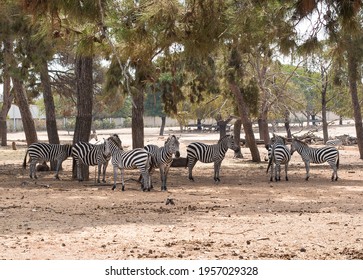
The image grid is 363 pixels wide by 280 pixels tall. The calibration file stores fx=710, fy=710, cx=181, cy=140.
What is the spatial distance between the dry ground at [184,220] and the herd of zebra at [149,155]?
54 cm

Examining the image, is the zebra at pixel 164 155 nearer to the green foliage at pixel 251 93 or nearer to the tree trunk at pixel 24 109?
the tree trunk at pixel 24 109

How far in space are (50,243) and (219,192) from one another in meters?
8.44

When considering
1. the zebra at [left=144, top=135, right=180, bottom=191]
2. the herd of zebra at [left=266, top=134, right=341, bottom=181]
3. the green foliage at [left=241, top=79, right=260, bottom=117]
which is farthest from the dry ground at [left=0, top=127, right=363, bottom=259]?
the green foliage at [left=241, top=79, right=260, bottom=117]

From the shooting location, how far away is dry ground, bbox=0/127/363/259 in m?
8.84

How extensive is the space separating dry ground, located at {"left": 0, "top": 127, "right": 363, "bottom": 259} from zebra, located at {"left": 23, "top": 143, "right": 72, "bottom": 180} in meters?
0.83

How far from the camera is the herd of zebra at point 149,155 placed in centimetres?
1727

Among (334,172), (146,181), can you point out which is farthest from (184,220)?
(334,172)

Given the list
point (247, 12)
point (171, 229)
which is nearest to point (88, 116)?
point (247, 12)

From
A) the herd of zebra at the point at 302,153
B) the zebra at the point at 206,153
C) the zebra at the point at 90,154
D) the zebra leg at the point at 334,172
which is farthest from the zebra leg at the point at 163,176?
the zebra leg at the point at 334,172

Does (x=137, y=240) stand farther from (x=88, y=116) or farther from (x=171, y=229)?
(x=88, y=116)

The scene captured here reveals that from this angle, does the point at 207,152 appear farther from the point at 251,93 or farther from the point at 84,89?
the point at 251,93

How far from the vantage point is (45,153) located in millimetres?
21500

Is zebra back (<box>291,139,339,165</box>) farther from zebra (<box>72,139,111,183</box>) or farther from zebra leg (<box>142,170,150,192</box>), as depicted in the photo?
zebra leg (<box>142,170,150,192</box>)

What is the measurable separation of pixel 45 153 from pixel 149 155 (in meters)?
5.42
